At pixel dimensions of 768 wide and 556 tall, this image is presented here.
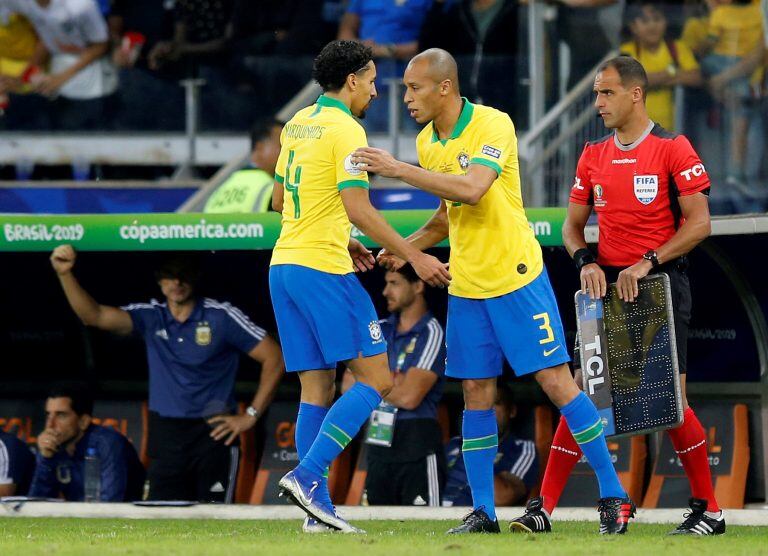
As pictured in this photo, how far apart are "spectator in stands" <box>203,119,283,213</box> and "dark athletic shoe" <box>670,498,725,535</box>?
339 cm

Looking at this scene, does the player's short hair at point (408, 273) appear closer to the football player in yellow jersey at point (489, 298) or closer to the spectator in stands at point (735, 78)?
the spectator in stands at point (735, 78)

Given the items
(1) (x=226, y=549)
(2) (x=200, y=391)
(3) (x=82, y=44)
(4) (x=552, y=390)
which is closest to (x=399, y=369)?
(2) (x=200, y=391)

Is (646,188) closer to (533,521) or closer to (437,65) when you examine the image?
(437,65)

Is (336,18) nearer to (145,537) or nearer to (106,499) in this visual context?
(106,499)

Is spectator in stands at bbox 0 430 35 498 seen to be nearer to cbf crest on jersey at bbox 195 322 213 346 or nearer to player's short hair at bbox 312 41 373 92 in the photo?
cbf crest on jersey at bbox 195 322 213 346

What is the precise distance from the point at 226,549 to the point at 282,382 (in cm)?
429

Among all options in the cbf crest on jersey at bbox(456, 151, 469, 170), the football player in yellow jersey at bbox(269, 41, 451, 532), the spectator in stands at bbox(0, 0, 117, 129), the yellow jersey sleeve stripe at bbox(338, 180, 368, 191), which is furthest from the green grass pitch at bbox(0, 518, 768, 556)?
the spectator in stands at bbox(0, 0, 117, 129)

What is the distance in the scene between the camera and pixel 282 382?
10.2 meters

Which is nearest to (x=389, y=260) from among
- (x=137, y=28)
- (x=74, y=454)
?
(x=74, y=454)

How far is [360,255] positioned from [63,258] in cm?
258

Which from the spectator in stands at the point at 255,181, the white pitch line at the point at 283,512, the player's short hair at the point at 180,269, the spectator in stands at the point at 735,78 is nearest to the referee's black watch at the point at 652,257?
the white pitch line at the point at 283,512

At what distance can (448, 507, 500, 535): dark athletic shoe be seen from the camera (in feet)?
22.0

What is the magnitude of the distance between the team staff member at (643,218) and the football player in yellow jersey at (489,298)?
0.35 m

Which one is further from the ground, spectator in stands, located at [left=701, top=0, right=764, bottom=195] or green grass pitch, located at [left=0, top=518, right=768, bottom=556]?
spectator in stands, located at [left=701, top=0, right=764, bottom=195]
